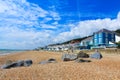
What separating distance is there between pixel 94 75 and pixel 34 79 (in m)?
→ 3.77

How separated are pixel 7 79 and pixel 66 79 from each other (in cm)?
357

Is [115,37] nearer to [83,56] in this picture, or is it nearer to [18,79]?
[83,56]

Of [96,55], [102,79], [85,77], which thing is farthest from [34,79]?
[96,55]

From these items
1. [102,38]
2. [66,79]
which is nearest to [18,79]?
[66,79]

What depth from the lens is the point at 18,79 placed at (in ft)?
41.1

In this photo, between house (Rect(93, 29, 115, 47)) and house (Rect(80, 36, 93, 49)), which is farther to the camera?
house (Rect(80, 36, 93, 49))

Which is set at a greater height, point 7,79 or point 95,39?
point 95,39

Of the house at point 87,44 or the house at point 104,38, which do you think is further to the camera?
the house at point 87,44

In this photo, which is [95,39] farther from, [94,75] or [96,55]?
[94,75]

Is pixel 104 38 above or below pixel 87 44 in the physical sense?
above

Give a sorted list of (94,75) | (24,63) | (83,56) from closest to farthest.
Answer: (94,75) → (24,63) → (83,56)

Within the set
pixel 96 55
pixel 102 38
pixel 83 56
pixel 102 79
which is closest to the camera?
pixel 102 79

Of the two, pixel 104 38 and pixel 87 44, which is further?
pixel 87 44

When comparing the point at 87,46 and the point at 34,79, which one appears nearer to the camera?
the point at 34,79
